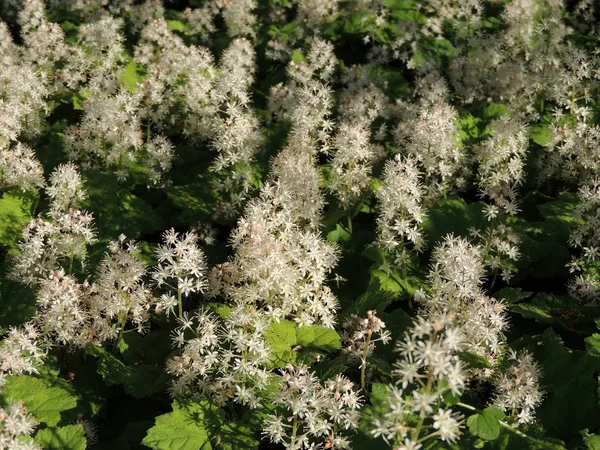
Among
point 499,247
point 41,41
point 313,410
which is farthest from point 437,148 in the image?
point 41,41

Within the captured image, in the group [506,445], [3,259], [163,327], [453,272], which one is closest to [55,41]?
[3,259]

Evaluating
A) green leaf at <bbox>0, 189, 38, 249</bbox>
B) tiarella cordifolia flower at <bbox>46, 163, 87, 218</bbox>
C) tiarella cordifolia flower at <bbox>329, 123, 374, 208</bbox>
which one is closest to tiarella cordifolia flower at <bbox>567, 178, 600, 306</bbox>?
tiarella cordifolia flower at <bbox>329, 123, 374, 208</bbox>

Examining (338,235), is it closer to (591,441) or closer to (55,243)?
(55,243)

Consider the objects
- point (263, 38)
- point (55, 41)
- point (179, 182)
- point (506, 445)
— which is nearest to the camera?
point (506, 445)

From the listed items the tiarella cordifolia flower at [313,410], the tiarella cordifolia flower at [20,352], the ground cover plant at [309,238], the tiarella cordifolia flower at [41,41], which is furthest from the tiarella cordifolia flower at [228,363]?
the tiarella cordifolia flower at [41,41]

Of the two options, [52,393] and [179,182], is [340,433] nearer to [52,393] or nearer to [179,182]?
[52,393]

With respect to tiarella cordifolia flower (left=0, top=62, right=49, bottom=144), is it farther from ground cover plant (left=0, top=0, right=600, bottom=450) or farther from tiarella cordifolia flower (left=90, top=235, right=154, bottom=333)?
tiarella cordifolia flower (left=90, top=235, right=154, bottom=333)

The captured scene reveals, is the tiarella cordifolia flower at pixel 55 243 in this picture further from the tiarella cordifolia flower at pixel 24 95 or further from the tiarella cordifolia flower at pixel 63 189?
the tiarella cordifolia flower at pixel 24 95
